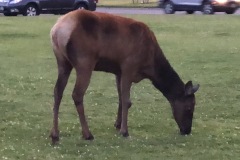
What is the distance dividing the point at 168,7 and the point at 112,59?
104 ft

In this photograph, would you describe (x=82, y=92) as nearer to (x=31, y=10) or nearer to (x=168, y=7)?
(x=31, y=10)

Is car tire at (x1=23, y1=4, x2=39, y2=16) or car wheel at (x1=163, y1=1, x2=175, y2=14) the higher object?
car tire at (x1=23, y1=4, x2=39, y2=16)

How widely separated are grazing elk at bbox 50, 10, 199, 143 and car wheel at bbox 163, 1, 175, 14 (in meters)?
30.6

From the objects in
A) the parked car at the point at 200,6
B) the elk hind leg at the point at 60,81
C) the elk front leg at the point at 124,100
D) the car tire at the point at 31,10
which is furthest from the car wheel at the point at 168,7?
the elk hind leg at the point at 60,81

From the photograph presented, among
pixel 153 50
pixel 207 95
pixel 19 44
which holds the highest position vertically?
pixel 153 50

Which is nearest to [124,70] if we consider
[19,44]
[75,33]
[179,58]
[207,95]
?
[75,33]

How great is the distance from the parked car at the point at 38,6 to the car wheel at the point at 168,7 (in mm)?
4906

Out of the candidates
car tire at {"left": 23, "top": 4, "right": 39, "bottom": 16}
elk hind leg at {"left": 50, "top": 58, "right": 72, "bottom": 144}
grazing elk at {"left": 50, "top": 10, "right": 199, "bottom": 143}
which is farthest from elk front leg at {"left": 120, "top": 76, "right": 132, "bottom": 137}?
car tire at {"left": 23, "top": 4, "right": 39, "bottom": 16}

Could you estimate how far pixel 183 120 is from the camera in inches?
378

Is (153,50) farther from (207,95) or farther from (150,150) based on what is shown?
(207,95)

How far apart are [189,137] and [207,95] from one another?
3.23m

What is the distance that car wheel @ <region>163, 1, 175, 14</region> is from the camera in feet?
132

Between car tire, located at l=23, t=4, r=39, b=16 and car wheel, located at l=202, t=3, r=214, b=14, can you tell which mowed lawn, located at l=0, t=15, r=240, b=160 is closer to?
car tire, located at l=23, t=4, r=39, b=16

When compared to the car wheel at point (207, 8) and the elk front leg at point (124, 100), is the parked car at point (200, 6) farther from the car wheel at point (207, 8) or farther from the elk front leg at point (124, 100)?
the elk front leg at point (124, 100)
